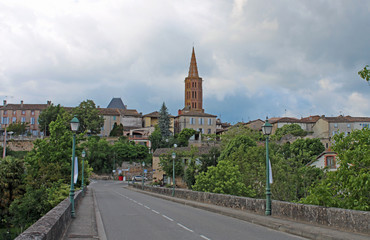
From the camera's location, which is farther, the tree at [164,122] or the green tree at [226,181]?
the tree at [164,122]

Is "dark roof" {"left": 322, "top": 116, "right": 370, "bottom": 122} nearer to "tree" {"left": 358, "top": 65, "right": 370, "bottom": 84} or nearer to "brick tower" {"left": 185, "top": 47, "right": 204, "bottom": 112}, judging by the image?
"brick tower" {"left": 185, "top": 47, "right": 204, "bottom": 112}

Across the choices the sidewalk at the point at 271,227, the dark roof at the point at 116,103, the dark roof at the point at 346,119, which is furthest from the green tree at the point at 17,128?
the sidewalk at the point at 271,227

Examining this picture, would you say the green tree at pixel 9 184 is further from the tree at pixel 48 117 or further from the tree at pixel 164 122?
the tree at pixel 48 117

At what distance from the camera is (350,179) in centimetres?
1441

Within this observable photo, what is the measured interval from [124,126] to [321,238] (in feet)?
404

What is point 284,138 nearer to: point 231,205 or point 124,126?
point 124,126

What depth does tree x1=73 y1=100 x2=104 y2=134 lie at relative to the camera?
112125 millimetres

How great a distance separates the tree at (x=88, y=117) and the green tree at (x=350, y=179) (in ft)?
332

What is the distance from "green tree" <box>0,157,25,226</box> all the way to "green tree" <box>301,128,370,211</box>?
2542 centimetres

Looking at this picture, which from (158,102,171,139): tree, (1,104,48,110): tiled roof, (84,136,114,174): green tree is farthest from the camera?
(1,104,48,110): tiled roof

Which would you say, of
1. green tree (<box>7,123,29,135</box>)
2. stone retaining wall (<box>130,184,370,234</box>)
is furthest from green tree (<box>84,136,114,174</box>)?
stone retaining wall (<box>130,184,370,234</box>)

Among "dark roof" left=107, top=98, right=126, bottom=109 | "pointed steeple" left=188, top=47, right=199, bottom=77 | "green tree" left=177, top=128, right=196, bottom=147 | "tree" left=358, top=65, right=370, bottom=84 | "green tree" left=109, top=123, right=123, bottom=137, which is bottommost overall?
"tree" left=358, top=65, right=370, bottom=84

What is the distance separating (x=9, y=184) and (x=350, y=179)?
2814 cm

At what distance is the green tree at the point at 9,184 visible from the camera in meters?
31.6
